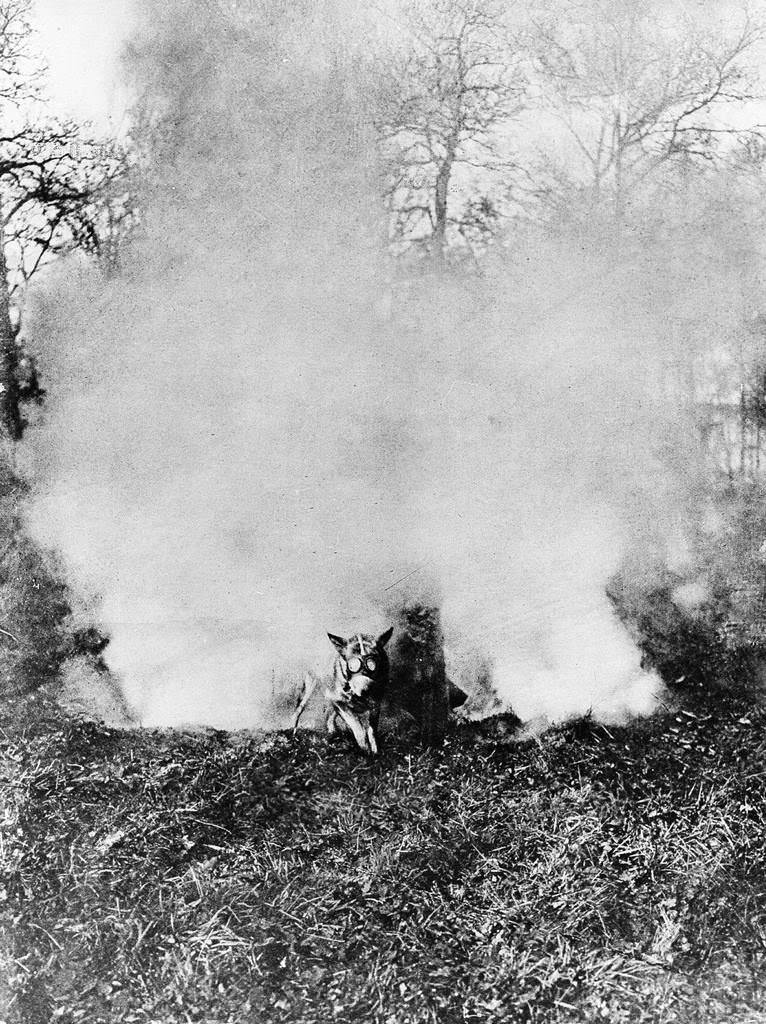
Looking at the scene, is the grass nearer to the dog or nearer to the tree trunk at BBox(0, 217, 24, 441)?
the dog

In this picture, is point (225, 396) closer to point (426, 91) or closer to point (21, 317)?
point (21, 317)

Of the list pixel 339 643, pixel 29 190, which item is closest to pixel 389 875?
pixel 339 643

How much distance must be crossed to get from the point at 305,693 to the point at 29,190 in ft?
9.23

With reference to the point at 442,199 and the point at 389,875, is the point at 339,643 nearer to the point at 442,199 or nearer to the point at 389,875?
the point at 389,875

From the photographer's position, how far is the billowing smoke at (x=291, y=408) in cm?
337

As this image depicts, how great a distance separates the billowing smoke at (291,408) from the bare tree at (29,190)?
150mm

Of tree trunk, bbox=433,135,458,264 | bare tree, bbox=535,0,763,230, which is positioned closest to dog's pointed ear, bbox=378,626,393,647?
tree trunk, bbox=433,135,458,264

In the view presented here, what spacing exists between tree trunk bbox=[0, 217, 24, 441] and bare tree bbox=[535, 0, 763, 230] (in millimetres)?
2695

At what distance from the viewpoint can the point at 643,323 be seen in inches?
135

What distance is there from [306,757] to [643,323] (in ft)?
8.82

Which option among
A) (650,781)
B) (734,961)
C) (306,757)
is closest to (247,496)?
(306,757)

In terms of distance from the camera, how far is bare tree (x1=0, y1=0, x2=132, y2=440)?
338cm

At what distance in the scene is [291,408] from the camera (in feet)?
11.1

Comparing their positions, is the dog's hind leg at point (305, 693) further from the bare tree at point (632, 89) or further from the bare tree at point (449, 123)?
the bare tree at point (632, 89)
